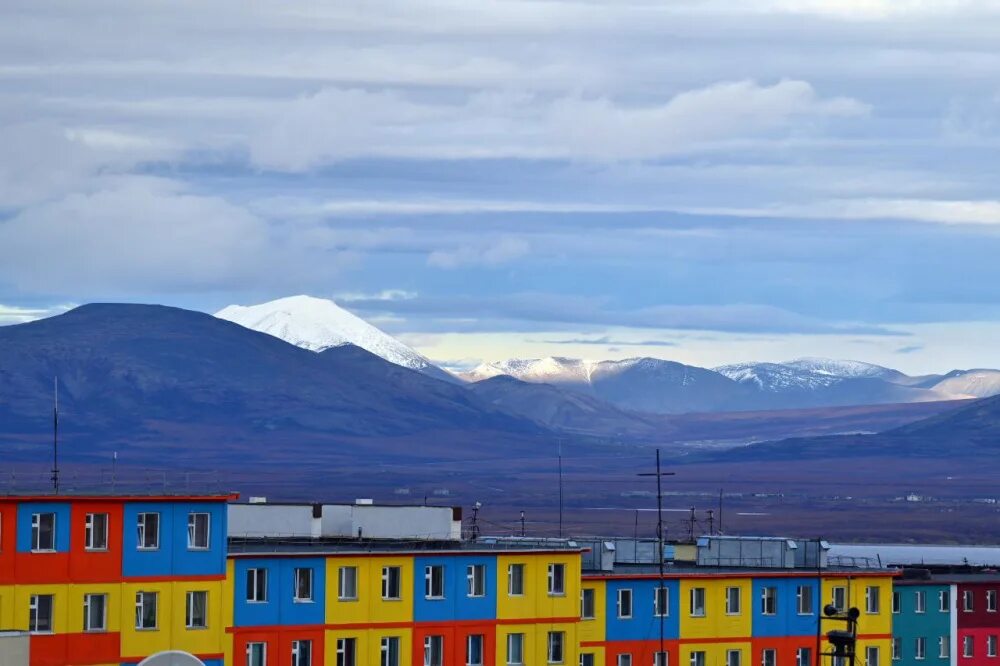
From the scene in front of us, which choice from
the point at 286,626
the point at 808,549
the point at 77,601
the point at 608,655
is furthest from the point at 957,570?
the point at 77,601

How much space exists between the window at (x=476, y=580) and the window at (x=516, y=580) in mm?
1219

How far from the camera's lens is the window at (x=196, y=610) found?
7200 centimetres

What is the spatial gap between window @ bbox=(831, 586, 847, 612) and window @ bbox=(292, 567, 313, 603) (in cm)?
2614

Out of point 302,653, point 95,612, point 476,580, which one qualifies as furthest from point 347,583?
point 95,612

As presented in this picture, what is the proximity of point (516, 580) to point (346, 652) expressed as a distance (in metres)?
7.49

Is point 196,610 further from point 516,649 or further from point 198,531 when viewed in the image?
point 516,649

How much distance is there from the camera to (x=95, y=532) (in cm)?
7038

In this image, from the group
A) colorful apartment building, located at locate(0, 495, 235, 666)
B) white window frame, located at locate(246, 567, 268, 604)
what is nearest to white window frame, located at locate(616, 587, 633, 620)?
white window frame, located at locate(246, 567, 268, 604)

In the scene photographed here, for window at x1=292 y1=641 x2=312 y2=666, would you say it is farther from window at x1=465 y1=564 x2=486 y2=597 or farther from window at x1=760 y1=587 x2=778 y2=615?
window at x1=760 y1=587 x2=778 y2=615

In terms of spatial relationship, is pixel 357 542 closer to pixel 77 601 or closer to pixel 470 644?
pixel 470 644

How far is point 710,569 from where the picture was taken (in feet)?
309

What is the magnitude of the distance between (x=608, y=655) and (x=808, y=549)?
13537 millimetres

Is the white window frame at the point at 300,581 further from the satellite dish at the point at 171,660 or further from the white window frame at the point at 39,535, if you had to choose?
the satellite dish at the point at 171,660

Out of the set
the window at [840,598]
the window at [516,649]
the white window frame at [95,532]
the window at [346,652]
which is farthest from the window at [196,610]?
the window at [840,598]
